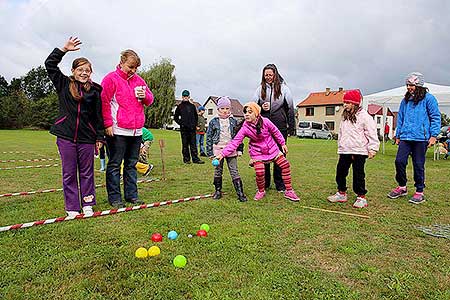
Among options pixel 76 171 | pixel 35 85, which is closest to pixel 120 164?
pixel 76 171

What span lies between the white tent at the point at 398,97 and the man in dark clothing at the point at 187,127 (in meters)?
9.45

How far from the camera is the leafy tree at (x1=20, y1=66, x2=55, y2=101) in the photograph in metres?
55.8

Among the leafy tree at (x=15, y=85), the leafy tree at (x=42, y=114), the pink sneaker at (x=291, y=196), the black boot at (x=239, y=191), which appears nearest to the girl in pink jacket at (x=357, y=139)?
the pink sneaker at (x=291, y=196)

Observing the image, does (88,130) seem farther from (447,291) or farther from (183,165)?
(183,165)

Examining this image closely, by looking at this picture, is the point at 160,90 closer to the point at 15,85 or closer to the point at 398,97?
the point at 15,85

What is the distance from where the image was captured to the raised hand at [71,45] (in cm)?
393

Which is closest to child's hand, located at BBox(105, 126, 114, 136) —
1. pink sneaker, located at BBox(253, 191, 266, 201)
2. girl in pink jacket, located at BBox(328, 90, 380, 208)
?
pink sneaker, located at BBox(253, 191, 266, 201)

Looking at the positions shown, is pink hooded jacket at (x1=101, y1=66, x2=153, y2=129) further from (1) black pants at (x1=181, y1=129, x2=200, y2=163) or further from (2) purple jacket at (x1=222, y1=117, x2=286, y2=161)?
(1) black pants at (x1=181, y1=129, x2=200, y2=163)

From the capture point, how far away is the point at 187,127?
10164 mm

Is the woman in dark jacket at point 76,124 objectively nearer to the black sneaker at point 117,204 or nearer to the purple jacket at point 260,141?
the black sneaker at point 117,204

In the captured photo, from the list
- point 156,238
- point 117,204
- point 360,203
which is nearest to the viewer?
point 156,238

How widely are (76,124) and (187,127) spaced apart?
20.1 feet

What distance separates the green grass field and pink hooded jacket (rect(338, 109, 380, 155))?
826 mm

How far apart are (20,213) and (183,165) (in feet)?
17.8
